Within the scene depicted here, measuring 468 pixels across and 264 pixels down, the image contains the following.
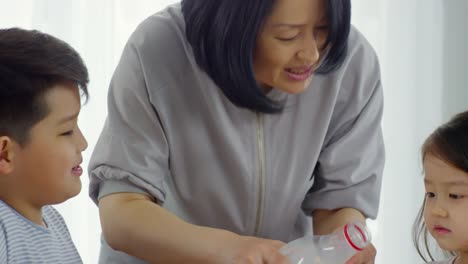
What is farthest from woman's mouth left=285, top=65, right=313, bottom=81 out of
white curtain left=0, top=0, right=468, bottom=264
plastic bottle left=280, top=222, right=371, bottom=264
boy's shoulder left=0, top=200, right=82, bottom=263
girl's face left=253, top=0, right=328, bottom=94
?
white curtain left=0, top=0, right=468, bottom=264

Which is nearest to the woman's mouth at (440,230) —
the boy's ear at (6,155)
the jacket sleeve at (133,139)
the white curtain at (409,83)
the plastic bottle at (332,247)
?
the plastic bottle at (332,247)

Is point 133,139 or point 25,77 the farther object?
point 133,139

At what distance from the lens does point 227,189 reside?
67.2 inches

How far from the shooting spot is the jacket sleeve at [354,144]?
175cm

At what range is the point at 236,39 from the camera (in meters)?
1.55

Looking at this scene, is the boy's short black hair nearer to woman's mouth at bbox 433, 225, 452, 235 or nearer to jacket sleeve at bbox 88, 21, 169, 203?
jacket sleeve at bbox 88, 21, 169, 203

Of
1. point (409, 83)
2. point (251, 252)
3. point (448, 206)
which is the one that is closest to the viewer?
point (251, 252)

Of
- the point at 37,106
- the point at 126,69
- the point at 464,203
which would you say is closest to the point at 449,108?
the point at 464,203

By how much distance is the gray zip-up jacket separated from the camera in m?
1.65

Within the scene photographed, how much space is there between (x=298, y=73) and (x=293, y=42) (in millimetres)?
59

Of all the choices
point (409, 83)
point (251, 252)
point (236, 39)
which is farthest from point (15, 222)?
point (409, 83)

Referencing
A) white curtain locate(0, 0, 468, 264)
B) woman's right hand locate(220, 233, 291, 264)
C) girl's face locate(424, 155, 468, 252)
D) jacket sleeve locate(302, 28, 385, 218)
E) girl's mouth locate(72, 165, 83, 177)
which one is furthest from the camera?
white curtain locate(0, 0, 468, 264)

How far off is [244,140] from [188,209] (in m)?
0.17

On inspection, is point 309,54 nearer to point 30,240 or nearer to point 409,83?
point 30,240
